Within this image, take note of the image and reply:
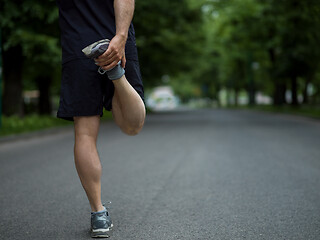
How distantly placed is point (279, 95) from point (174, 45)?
492 inches

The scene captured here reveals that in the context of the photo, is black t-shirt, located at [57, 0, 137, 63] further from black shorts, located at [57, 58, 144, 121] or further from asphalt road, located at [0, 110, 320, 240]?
asphalt road, located at [0, 110, 320, 240]

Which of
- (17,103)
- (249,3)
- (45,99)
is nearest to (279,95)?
(249,3)

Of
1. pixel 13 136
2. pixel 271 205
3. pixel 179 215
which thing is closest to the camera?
pixel 179 215

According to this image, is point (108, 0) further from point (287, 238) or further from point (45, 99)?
point (45, 99)

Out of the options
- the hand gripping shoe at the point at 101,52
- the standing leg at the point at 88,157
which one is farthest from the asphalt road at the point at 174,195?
the hand gripping shoe at the point at 101,52

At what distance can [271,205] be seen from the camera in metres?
3.66

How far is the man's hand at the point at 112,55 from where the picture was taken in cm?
244

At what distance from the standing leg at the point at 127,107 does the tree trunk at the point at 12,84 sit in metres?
12.8

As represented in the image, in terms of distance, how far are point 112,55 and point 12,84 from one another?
13405mm

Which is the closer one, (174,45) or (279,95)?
(174,45)

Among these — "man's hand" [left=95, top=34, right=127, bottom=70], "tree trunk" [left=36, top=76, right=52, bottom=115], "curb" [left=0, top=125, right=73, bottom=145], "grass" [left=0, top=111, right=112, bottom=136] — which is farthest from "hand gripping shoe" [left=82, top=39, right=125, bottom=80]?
"tree trunk" [left=36, top=76, right=52, bottom=115]

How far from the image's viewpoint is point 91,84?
2707 millimetres

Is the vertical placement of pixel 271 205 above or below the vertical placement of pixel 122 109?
below

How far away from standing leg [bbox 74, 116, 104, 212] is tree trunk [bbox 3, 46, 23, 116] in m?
12.8
